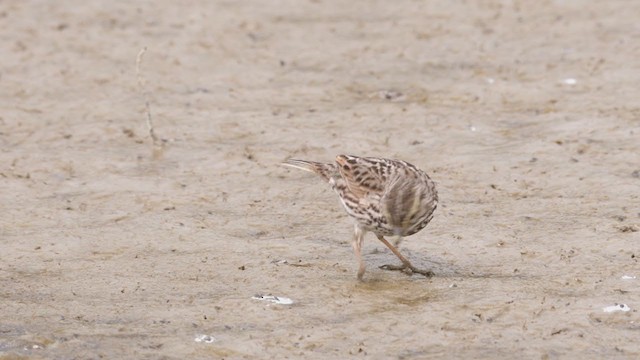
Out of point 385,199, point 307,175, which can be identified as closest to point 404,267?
point 385,199

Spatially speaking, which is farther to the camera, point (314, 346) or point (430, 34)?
point (430, 34)

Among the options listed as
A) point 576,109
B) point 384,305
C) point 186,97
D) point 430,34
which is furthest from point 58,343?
point 430,34

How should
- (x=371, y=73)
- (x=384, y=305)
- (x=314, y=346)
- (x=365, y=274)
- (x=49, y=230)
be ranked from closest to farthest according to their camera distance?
(x=314, y=346), (x=384, y=305), (x=365, y=274), (x=49, y=230), (x=371, y=73)

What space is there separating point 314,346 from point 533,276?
1.85 meters

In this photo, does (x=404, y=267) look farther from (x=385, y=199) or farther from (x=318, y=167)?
(x=318, y=167)

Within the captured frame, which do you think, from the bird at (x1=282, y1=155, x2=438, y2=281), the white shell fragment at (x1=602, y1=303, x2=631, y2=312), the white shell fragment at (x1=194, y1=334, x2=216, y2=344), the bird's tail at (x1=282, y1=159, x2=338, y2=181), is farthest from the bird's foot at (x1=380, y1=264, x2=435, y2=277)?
the white shell fragment at (x1=194, y1=334, x2=216, y2=344)

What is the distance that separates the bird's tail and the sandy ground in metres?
0.35

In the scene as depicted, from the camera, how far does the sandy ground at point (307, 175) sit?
7.87 m

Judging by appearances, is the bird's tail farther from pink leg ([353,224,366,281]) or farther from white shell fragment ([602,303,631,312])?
white shell fragment ([602,303,631,312])

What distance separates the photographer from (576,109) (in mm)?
11938

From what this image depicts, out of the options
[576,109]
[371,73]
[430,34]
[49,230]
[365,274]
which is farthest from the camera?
[430,34]

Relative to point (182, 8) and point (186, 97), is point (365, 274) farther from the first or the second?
point (182, 8)

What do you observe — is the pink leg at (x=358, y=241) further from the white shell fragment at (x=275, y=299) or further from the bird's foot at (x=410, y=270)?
the white shell fragment at (x=275, y=299)

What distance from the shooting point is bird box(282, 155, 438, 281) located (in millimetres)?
8281
